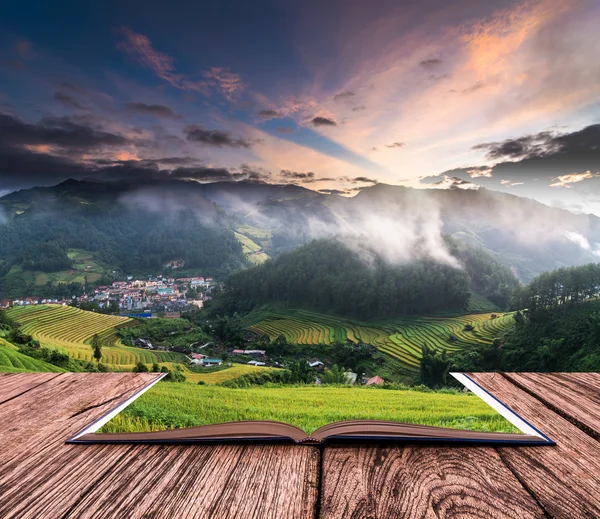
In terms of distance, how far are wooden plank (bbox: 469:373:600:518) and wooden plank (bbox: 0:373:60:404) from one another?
121 centimetres

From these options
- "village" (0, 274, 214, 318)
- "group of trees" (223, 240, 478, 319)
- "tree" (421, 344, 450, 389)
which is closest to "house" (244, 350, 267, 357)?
"tree" (421, 344, 450, 389)

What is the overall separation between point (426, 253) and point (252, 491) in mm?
51861

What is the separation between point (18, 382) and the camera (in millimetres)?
1039

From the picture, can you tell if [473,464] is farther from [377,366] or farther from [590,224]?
[590,224]

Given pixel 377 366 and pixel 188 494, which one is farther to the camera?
pixel 377 366

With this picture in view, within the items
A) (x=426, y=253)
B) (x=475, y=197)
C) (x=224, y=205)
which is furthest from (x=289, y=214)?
(x=426, y=253)

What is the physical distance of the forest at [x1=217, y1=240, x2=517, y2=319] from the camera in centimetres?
4034

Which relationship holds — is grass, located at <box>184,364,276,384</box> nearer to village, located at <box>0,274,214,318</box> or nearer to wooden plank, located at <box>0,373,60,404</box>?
wooden plank, located at <box>0,373,60,404</box>

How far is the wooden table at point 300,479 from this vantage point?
0.43 meters

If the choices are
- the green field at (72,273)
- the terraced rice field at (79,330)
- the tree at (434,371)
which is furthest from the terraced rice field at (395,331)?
the green field at (72,273)

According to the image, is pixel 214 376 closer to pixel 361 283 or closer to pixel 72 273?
pixel 361 283

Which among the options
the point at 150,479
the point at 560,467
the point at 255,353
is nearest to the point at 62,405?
the point at 150,479

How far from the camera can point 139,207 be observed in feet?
398

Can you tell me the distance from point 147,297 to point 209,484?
6584 centimetres
